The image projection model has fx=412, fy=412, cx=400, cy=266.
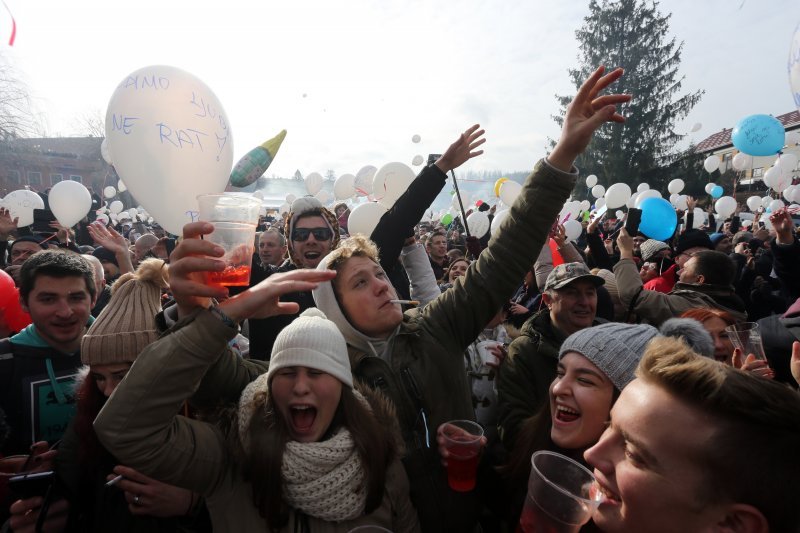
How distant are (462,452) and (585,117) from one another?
1538 mm

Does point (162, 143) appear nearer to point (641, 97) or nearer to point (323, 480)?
point (323, 480)

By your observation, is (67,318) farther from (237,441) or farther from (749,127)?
(749,127)

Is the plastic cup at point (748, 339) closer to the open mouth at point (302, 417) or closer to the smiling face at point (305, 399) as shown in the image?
the smiling face at point (305, 399)

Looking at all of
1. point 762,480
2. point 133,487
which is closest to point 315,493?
point 133,487

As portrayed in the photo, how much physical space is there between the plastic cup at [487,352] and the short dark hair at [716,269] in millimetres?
2001

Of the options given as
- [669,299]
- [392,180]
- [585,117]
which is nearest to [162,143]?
[585,117]

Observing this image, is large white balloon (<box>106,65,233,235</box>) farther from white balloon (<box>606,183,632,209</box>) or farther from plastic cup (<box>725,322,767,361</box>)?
white balloon (<box>606,183,632,209</box>)

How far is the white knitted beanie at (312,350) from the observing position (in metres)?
1.64

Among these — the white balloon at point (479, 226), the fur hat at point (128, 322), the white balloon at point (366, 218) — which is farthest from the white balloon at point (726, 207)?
the fur hat at point (128, 322)

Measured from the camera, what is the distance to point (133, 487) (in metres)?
1.53

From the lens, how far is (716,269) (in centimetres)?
346

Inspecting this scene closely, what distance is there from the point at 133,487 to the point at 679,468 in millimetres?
1782

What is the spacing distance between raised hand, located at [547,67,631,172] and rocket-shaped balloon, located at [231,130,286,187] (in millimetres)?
3597

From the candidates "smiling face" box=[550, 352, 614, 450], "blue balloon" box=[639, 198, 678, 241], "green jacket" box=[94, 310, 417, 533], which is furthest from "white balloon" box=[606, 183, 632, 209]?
"green jacket" box=[94, 310, 417, 533]
